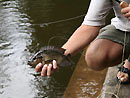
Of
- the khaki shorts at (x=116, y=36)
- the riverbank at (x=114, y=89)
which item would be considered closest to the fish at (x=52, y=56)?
the khaki shorts at (x=116, y=36)

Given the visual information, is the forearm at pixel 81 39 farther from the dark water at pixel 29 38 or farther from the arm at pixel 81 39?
the dark water at pixel 29 38

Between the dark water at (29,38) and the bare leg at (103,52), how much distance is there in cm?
106

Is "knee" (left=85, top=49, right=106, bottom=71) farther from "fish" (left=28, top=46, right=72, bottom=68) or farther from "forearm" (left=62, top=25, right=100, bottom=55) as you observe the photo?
"fish" (left=28, top=46, right=72, bottom=68)

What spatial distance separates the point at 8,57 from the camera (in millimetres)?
3850

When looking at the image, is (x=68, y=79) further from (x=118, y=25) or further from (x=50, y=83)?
(x=118, y=25)

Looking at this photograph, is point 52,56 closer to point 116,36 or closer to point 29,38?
point 116,36

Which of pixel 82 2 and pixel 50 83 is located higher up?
pixel 82 2

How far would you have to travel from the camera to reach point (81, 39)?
208cm

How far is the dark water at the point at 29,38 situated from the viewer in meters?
3.23

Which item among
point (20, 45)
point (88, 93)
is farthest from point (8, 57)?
point (88, 93)

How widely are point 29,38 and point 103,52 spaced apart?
2.50 metres

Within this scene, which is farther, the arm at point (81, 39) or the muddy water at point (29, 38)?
the muddy water at point (29, 38)

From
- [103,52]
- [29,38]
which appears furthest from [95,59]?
[29,38]

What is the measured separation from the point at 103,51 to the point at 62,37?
7.53 feet
